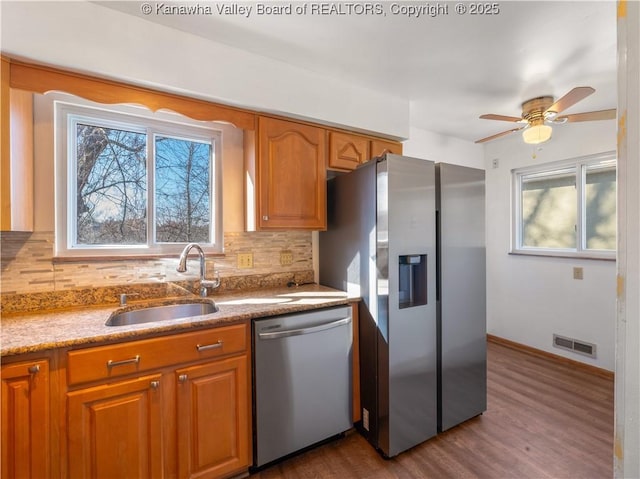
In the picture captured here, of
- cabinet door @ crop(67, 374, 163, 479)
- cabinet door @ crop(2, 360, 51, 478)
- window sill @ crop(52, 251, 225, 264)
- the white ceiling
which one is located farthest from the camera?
window sill @ crop(52, 251, 225, 264)

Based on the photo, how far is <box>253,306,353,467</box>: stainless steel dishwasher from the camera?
162 cm

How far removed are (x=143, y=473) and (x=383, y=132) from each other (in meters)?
2.57

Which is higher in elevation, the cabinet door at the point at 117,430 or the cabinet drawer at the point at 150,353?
the cabinet drawer at the point at 150,353

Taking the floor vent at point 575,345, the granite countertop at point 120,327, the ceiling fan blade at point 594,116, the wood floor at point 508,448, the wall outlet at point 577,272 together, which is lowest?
the wood floor at point 508,448

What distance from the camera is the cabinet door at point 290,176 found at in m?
2.00

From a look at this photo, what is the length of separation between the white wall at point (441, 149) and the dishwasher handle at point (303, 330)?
2.01 m

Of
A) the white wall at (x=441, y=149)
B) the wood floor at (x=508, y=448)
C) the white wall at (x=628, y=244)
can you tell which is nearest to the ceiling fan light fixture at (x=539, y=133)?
the white wall at (x=441, y=149)

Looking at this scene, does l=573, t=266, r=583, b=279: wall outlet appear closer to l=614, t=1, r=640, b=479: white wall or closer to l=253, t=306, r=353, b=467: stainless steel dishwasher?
l=253, t=306, r=353, b=467: stainless steel dishwasher

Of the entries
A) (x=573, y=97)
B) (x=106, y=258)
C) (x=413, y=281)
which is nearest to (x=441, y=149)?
(x=573, y=97)

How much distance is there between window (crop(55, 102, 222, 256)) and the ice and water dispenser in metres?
1.31

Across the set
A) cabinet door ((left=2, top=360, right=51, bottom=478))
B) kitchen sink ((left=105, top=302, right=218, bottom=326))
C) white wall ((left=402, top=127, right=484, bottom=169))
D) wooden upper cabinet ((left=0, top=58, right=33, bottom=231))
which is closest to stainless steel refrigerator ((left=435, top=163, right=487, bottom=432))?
white wall ((left=402, top=127, right=484, bottom=169))

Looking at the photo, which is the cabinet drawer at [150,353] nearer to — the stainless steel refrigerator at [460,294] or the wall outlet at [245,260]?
the wall outlet at [245,260]

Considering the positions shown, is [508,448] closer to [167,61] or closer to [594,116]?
[594,116]

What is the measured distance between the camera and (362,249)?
1.92 meters
